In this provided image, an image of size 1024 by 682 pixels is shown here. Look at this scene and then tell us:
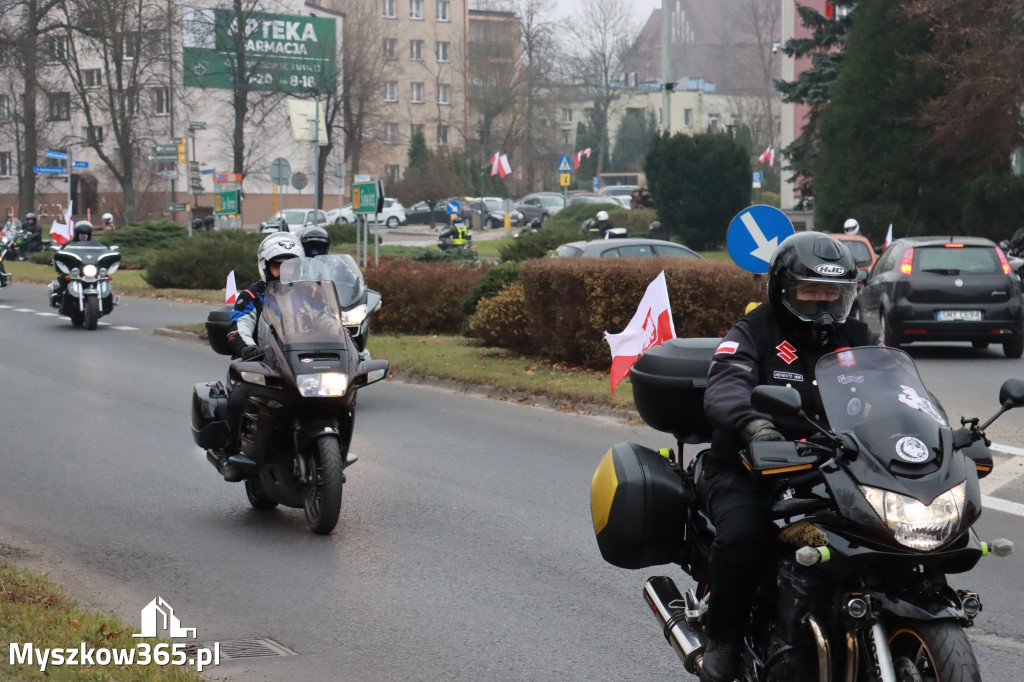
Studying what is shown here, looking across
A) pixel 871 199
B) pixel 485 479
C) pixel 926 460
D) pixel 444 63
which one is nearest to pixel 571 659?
pixel 926 460

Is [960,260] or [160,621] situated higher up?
[960,260]

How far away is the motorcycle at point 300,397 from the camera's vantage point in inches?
304

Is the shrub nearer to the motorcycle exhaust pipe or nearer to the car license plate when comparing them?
the car license plate

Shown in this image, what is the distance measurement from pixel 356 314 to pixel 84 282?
11.7 meters

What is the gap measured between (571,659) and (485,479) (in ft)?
13.7

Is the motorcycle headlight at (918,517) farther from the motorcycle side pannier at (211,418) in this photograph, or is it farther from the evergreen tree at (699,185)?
the evergreen tree at (699,185)

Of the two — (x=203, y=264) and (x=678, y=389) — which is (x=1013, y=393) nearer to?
(x=678, y=389)

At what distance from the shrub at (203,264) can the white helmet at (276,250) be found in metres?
24.4

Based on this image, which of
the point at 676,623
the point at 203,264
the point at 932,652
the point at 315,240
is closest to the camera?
the point at 932,652

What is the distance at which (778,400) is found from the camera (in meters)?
3.70

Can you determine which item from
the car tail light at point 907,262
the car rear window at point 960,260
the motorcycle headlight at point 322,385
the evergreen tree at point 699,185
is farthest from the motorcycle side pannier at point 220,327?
the evergreen tree at point 699,185

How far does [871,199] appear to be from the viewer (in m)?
34.1

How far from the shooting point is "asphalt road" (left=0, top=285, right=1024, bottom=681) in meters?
5.72

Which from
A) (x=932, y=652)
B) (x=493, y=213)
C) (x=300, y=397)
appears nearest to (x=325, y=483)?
(x=300, y=397)
